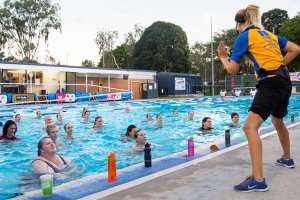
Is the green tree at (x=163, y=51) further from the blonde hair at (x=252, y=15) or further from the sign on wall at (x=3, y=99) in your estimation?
the blonde hair at (x=252, y=15)

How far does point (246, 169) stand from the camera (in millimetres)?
4289

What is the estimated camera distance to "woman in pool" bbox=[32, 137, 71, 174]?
17.5 ft

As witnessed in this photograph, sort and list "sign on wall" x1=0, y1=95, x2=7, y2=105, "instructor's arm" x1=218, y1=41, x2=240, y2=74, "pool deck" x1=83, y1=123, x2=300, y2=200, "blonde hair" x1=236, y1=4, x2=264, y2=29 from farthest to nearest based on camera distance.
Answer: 1. "sign on wall" x1=0, y1=95, x2=7, y2=105
2. "blonde hair" x1=236, y1=4, x2=264, y2=29
3. "instructor's arm" x1=218, y1=41, x2=240, y2=74
4. "pool deck" x1=83, y1=123, x2=300, y2=200

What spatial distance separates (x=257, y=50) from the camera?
11.5 feet

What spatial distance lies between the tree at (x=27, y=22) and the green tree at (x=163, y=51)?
588 inches

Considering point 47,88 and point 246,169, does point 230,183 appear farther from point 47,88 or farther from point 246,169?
point 47,88

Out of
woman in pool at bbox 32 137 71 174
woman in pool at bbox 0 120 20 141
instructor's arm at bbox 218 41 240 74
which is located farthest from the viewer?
woman in pool at bbox 0 120 20 141

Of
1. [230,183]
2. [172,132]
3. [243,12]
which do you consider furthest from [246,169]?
[172,132]

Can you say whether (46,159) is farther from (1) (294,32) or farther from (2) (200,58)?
(2) (200,58)

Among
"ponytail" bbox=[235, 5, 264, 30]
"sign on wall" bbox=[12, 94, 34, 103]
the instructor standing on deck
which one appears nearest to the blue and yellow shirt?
the instructor standing on deck

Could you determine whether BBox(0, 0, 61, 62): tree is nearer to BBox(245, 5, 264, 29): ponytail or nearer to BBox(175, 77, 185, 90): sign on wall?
BBox(175, 77, 185, 90): sign on wall

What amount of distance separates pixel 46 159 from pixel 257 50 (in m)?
3.86

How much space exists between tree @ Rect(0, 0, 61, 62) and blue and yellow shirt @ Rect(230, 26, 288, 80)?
2005 inches

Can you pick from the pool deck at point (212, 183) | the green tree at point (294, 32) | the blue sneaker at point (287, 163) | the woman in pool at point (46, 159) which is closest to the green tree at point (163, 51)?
the green tree at point (294, 32)
